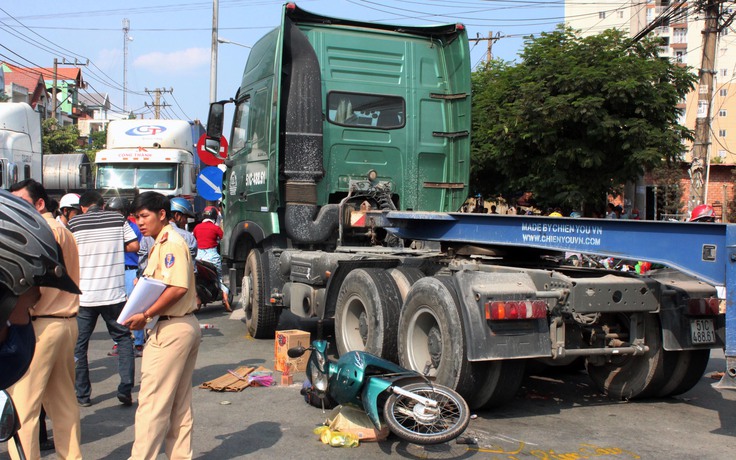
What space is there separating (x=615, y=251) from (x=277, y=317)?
5277mm

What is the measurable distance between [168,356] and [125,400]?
2.25 metres

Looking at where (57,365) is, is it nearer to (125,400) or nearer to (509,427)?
(125,400)

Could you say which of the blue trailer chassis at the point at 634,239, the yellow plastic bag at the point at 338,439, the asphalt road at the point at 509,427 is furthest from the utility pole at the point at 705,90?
the yellow plastic bag at the point at 338,439

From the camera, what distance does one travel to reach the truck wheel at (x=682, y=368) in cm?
641

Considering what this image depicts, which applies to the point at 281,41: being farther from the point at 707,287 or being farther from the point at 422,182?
the point at 707,287

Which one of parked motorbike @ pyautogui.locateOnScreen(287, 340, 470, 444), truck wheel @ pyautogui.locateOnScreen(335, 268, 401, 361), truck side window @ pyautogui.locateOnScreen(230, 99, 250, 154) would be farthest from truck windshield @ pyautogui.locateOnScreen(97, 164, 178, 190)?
parked motorbike @ pyautogui.locateOnScreen(287, 340, 470, 444)

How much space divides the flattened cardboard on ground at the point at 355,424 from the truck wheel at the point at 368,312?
132cm

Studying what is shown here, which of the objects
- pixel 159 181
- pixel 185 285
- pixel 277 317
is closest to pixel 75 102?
pixel 159 181

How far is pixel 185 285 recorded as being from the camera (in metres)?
4.58

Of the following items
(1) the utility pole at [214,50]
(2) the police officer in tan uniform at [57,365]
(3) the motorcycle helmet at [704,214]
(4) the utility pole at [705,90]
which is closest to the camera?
(2) the police officer in tan uniform at [57,365]

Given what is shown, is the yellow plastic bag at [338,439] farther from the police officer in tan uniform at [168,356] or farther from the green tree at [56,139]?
the green tree at [56,139]

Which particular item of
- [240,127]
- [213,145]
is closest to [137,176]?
[213,145]

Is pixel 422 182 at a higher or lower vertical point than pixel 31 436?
higher

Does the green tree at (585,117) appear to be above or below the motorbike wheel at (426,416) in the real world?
above
